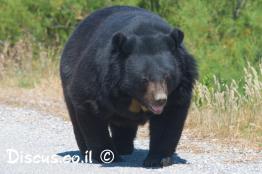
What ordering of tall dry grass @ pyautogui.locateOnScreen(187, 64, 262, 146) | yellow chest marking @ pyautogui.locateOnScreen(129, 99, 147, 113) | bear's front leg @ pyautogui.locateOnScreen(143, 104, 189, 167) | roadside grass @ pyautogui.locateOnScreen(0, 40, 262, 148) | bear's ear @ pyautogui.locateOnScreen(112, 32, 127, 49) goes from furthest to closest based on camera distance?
roadside grass @ pyautogui.locateOnScreen(0, 40, 262, 148) < tall dry grass @ pyautogui.locateOnScreen(187, 64, 262, 146) < bear's front leg @ pyautogui.locateOnScreen(143, 104, 189, 167) < yellow chest marking @ pyautogui.locateOnScreen(129, 99, 147, 113) < bear's ear @ pyautogui.locateOnScreen(112, 32, 127, 49)

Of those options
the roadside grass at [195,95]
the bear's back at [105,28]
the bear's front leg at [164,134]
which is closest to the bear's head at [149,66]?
the bear's back at [105,28]

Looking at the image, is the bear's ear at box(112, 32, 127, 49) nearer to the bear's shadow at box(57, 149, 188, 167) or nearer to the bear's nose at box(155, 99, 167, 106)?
the bear's nose at box(155, 99, 167, 106)

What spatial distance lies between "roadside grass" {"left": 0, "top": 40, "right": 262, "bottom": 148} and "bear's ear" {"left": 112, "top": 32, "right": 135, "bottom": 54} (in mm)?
2525

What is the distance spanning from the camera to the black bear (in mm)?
8039

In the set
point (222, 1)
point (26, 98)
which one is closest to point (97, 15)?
point (26, 98)

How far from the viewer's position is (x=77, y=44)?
9469mm

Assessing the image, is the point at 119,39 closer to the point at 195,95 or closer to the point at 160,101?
the point at 160,101

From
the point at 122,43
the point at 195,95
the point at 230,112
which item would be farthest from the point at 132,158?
the point at 195,95

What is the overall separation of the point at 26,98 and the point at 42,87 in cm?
103

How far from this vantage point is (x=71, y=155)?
369 inches

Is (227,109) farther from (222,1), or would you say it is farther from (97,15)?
(222,1)

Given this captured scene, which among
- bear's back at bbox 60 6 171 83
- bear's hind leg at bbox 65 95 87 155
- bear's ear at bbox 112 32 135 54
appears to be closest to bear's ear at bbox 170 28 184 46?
bear's back at bbox 60 6 171 83
